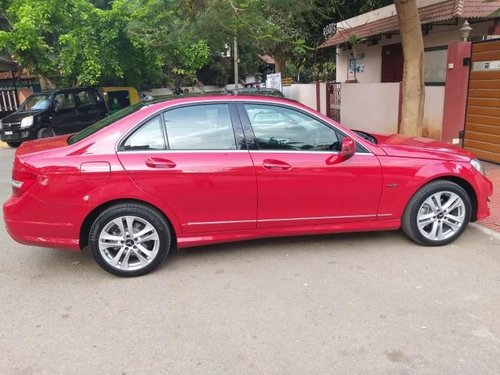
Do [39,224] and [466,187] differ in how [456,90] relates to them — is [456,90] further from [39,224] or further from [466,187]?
[39,224]

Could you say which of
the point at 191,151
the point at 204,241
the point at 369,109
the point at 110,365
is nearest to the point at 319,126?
the point at 191,151

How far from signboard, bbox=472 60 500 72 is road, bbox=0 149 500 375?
436 centimetres

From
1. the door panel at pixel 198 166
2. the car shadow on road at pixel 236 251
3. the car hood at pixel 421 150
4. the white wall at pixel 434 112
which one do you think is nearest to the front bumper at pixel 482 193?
the car hood at pixel 421 150

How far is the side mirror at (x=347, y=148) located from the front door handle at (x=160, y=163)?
155 cm

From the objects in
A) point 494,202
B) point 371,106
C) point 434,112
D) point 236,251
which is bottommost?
point 494,202

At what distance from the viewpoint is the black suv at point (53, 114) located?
523 inches

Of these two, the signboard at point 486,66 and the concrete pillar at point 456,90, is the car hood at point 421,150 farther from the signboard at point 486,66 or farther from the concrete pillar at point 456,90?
the concrete pillar at point 456,90

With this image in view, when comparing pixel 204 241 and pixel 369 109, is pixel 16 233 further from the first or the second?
pixel 369 109

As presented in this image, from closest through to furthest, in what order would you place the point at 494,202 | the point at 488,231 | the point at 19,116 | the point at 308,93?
the point at 488,231, the point at 494,202, the point at 19,116, the point at 308,93

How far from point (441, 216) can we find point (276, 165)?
1.81 meters

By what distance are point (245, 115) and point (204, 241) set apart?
49.0 inches

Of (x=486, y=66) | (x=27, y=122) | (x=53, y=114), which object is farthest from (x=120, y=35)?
(x=486, y=66)

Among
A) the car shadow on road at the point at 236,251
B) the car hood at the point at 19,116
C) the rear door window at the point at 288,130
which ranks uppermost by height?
the rear door window at the point at 288,130

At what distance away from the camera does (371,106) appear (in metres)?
12.6
